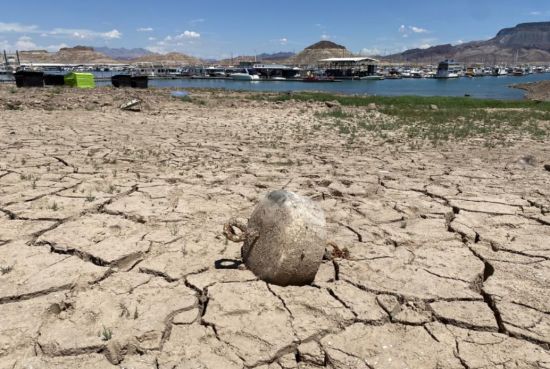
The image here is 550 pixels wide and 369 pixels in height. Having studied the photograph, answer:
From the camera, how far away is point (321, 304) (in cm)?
260

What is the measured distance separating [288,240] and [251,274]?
0.41 metres

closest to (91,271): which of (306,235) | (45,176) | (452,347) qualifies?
(306,235)

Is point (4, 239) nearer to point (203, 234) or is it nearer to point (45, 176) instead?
point (203, 234)

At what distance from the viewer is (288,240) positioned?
2666mm

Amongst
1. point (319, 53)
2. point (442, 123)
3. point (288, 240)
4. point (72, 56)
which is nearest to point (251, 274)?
point (288, 240)

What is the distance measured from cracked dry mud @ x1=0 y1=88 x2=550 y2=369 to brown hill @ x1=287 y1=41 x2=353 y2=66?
137764mm

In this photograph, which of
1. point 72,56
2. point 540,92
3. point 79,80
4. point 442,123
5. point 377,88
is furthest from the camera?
point 72,56

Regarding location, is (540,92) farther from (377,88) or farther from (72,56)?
(72,56)

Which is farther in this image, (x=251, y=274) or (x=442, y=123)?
(x=442, y=123)

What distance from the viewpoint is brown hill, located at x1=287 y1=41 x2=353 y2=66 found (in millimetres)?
142875

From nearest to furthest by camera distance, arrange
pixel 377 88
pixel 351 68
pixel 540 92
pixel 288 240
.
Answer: pixel 288 240 < pixel 540 92 < pixel 377 88 < pixel 351 68

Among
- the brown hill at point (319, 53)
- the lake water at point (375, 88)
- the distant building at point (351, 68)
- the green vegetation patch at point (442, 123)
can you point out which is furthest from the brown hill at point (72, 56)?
the green vegetation patch at point (442, 123)

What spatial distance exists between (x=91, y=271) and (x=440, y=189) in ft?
12.6

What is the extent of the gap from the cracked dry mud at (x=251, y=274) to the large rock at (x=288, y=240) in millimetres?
111
